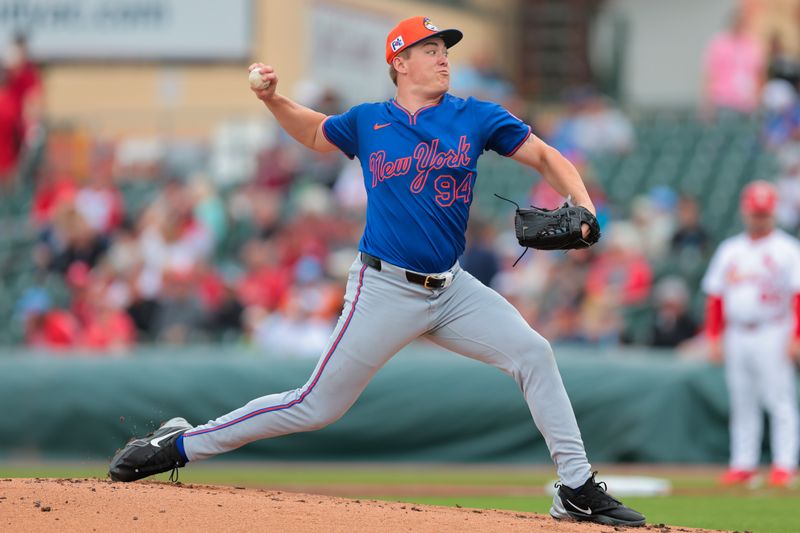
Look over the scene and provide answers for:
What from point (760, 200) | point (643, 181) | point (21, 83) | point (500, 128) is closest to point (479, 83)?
point (643, 181)

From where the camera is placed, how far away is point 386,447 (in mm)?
11547

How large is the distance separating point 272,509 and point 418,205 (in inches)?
53.2

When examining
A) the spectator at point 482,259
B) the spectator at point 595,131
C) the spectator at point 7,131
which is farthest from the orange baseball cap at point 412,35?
the spectator at point 7,131

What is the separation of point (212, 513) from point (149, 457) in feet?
2.38

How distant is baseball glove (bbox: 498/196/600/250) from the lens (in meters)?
5.37

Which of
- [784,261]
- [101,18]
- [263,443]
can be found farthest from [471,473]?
[101,18]

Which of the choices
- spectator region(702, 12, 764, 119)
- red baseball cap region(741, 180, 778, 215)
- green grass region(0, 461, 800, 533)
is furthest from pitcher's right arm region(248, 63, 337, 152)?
spectator region(702, 12, 764, 119)

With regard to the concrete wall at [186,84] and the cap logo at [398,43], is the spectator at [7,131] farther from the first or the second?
the cap logo at [398,43]

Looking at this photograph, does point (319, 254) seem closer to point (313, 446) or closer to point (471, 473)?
point (313, 446)

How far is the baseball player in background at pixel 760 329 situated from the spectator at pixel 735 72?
6.82 m

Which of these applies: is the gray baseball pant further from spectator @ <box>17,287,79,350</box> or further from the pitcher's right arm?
spectator @ <box>17,287,79,350</box>

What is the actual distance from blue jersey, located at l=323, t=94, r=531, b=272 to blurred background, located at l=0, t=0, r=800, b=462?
5.80m

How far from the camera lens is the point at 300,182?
16203 millimetres

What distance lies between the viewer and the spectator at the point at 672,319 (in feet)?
38.4
